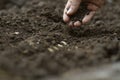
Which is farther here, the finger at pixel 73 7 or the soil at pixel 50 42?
the finger at pixel 73 7

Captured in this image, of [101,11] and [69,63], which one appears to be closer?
[69,63]

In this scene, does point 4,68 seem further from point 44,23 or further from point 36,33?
point 44,23

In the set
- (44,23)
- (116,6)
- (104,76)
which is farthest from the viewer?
(116,6)

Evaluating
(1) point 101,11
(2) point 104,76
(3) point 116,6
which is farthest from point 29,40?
(3) point 116,6

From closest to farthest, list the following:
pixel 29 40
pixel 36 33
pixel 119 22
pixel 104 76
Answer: pixel 104 76 < pixel 29 40 < pixel 36 33 < pixel 119 22

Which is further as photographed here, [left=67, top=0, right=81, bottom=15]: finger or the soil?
[left=67, top=0, right=81, bottom=15]: finger

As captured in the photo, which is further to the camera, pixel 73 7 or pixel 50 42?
pixel 73 7

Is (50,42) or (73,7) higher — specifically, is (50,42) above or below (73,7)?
below

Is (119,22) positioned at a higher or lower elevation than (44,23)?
higher
